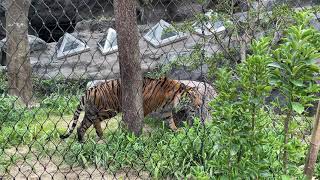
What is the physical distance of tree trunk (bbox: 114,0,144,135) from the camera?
4.64 m

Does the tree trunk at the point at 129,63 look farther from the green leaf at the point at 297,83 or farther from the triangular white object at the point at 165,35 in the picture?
the green leaf at the point at 297,83

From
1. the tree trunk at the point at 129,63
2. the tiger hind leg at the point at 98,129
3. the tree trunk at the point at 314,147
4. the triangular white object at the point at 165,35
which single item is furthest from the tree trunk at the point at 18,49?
the tree trunk at the point at 314,147

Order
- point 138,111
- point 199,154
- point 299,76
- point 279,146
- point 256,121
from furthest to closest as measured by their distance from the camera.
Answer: point 138,111 → point 199,154 → point 279,146 → point 256,121 → point 299,76

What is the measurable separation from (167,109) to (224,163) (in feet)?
11.6

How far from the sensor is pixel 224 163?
2549 mm

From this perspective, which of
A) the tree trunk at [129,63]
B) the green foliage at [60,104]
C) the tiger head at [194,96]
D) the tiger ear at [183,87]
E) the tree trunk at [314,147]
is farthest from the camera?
the green foliage at [60,104]

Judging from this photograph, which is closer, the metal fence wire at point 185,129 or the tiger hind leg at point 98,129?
the metal fence wire at point 185,129

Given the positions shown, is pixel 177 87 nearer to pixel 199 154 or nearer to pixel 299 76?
pixel 199 154

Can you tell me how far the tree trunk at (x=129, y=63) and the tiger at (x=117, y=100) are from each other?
0.71 m

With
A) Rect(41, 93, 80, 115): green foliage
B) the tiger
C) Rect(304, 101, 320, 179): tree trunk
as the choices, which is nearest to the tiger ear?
the tiger

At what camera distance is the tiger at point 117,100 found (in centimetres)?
573

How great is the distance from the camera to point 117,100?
578 cm

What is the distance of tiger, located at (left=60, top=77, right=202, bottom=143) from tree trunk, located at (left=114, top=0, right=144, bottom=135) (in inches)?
28.0

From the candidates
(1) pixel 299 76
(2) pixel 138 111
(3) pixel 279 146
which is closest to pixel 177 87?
(2) pixel 138 111
